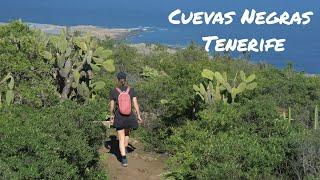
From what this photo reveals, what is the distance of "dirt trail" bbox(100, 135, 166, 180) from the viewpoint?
9312 millimetres

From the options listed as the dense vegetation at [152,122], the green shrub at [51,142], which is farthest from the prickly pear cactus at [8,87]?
the green shrub at [51,142]

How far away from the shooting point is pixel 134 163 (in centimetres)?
1012

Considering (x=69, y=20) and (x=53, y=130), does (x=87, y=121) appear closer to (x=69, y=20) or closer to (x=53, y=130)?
(x=53, y=130)

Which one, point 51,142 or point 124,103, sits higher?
point 124,103

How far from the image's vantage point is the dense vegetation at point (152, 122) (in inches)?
267

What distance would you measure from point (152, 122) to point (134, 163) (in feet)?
6.73

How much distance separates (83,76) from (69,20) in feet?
350

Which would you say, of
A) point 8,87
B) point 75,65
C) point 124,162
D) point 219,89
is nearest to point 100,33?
point 75,65

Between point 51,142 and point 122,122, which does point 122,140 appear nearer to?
point 122,122

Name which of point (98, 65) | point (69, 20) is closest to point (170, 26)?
point (69, 20)

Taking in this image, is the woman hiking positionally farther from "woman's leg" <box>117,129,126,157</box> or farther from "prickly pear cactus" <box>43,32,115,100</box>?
"prickly pear cactus" <box>43,32,115,100</box>

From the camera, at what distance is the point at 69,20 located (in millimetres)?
116312

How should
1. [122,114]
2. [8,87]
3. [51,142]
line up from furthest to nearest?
1. [8,87]
2. [122,114]
3. [51,142]

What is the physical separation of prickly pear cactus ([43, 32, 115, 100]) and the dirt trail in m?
1.09
